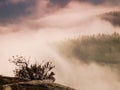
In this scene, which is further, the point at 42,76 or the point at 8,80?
the point at 42,76

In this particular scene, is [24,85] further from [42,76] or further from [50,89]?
[42,76]

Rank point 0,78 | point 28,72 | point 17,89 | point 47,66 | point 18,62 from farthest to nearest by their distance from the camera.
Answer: point 18,62 → point 47,66 → point 28,72 → point 0,78 → point 17,89

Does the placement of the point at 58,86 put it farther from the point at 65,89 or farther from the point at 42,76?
the point at 42,76

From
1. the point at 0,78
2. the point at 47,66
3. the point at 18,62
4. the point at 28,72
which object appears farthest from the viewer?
the point at 18,62

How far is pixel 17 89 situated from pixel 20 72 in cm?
3029

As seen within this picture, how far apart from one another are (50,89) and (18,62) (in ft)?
111

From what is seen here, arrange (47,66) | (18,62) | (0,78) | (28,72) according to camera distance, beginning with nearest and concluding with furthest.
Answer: (0,78) < (28,72) < (47,66) < (18,62)

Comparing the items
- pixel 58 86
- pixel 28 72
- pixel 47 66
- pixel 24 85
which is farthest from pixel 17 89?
pixel 47 66

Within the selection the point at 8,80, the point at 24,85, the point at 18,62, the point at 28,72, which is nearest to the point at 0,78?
the point at 8,80

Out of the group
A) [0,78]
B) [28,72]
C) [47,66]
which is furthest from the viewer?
[47,66]

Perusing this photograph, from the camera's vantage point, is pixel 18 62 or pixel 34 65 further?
pixel 18 62

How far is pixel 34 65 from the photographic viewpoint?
53.6m

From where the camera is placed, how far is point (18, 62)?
62781mm

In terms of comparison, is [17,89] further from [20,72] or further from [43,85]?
[20,72]
